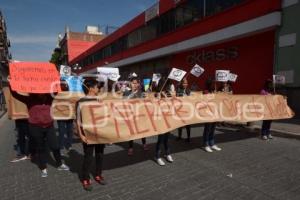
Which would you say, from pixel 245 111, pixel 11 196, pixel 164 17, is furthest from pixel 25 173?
pixel 164 17

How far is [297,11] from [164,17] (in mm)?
14237

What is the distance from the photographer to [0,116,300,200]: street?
468 centimetres

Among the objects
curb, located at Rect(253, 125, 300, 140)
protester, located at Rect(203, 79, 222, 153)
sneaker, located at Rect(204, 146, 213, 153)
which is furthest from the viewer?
curb, located at Rect(253, 125, 300, 140)

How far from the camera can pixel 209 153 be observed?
7039 millimetres

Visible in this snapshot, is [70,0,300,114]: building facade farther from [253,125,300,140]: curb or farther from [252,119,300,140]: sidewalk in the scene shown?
[253,125,300,140]: curb

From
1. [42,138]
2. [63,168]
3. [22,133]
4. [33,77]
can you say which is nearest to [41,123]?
[42,138]

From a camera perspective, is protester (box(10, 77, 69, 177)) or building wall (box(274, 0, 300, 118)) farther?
building wall (box(274, 0, 300, 118))

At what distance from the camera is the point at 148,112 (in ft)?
20.2

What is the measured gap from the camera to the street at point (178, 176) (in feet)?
15.3

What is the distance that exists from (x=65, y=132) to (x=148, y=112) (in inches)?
96.6

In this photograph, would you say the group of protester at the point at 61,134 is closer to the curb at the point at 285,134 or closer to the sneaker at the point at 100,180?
the sneaker at the point at 100,180

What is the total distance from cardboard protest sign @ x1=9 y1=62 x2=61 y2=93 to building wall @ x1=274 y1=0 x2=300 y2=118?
10333 mm

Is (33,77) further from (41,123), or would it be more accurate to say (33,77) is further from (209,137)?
(209,137)

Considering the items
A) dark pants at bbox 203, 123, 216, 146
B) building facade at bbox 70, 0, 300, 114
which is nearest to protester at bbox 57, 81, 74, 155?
dark pants at bbox 203, 123, 216, 146
